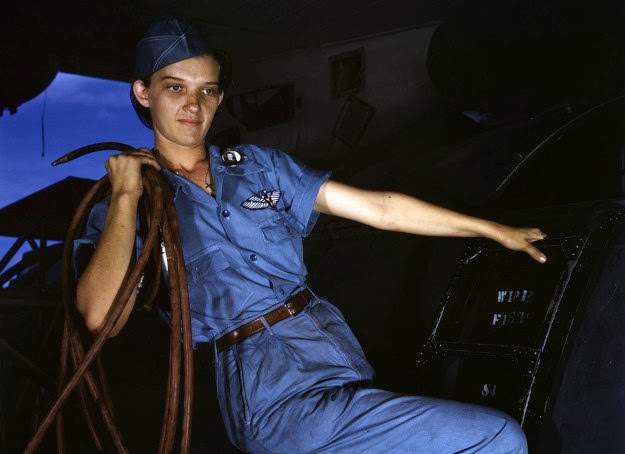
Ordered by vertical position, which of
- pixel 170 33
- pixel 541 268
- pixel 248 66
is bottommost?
pixel 541 268

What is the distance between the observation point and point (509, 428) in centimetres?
134

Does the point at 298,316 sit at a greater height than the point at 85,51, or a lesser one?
lesser

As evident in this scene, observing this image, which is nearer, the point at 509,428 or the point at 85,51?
the point at 509,428

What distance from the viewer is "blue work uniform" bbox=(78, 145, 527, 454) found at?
1.34 meters

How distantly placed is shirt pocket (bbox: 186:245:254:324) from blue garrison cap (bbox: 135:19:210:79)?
69 cm

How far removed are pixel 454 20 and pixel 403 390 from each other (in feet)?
12.2

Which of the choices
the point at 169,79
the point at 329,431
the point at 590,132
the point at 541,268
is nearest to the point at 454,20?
the point at 590,132

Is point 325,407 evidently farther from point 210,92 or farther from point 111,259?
point 210,92

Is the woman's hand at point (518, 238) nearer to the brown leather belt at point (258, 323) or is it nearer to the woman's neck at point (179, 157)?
the brown leather belt at point (258, 323)

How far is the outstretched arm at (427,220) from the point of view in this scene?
167 cm

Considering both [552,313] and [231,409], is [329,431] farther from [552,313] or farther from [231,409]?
A: [552,313]

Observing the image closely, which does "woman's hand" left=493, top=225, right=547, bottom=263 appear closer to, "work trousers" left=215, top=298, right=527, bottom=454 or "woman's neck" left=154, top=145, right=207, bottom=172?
"work trousers" left=215, top=298, right=527, bottom=454

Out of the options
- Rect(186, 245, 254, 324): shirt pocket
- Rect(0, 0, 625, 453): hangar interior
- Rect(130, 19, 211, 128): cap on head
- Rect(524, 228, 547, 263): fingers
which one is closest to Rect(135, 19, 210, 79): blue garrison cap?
Rect(130, 19, 211, 128): cap on head

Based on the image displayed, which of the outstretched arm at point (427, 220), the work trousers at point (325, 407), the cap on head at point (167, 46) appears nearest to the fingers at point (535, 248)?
the outstretched arm at point (427, 220)
